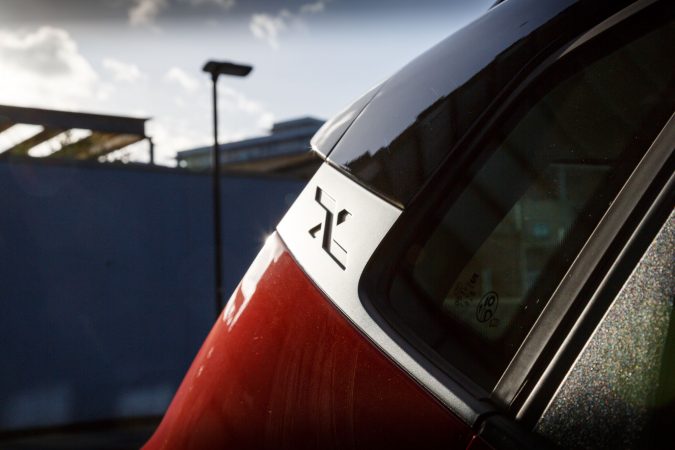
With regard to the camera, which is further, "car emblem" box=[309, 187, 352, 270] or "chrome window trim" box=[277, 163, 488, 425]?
"car emblem" box=[309, 187, 352, 270]

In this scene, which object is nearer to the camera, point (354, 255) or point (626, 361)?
point (626, 361)

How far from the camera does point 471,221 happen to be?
114 centimetres

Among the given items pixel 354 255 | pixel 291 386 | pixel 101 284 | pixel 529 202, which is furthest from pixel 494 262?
pixel 101 284

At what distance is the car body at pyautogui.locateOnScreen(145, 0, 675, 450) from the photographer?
91 cm

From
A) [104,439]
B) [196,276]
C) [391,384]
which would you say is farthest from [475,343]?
[196,276]

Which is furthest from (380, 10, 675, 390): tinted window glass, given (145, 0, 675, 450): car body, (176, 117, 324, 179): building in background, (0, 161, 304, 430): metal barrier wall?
(176, 117, 324, 179): building in background

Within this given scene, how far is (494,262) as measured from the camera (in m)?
1.12

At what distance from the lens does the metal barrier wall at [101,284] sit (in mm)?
12430

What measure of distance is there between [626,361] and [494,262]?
0.85 ft

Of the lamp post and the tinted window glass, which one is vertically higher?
the tinted window glass

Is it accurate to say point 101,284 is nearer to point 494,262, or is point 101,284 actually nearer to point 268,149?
point 268,149

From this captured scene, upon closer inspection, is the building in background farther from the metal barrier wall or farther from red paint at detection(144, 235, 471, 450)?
red paint at detection(144, 235, 471, 450)

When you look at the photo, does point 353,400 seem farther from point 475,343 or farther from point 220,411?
point 220,411

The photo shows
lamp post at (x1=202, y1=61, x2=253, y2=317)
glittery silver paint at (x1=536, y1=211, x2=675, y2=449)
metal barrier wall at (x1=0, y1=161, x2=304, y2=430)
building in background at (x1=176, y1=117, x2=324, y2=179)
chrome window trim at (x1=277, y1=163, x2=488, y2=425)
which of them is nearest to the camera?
glittery silver paint at (x1=536, y1=211, x2=675, y2=449)
